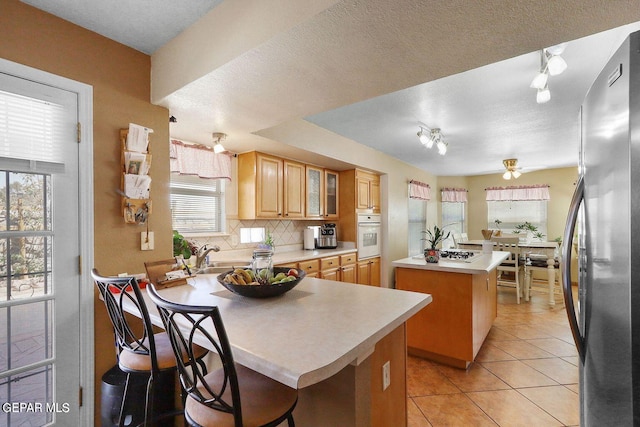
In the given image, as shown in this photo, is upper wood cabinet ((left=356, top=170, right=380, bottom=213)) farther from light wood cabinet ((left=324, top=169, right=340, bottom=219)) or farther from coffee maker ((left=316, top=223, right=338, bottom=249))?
coffee maker ((left=316, top=223, right=338, bottom=249))

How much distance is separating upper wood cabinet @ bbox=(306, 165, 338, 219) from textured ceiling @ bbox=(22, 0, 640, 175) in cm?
104

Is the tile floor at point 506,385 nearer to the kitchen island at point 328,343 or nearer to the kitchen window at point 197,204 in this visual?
the kitchen island at point 328,343

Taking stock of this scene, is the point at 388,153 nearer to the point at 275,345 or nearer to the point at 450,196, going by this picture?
the point at 450,196

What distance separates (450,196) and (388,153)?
320 centimetres

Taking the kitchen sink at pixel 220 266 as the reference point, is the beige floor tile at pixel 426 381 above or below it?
below

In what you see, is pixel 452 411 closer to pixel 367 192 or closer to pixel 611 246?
pixel 611 246

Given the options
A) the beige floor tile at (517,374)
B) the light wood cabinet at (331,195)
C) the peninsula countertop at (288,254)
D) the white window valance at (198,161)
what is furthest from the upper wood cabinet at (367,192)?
A: the beige floor tile at (517,374)

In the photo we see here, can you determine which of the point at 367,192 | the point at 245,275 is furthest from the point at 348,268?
the point at 245,275

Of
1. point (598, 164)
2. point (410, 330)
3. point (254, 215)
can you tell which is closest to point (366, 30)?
point (598, 164)

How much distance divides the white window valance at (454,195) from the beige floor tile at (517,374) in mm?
4916

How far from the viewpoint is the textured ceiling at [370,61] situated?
1.08 m

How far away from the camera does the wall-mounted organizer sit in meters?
1.73

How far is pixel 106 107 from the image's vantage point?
5.55ft

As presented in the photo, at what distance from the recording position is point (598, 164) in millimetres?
828
